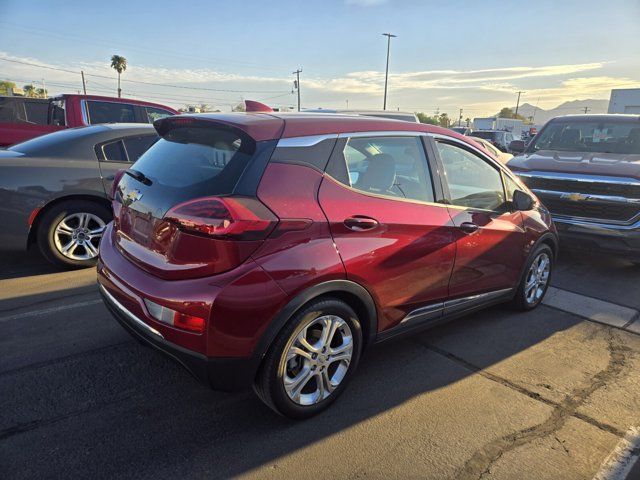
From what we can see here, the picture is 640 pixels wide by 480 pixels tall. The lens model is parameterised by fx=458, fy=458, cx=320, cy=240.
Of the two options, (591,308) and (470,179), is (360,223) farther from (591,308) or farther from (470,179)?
(591,308)

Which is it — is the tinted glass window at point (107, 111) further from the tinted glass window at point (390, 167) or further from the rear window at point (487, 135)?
the rear window at point (487, 135)

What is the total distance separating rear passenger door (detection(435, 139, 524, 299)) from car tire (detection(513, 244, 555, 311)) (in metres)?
0.23

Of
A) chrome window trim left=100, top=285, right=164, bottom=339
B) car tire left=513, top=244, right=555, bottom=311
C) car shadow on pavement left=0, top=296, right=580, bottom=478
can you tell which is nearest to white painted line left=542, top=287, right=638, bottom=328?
car tire left=513, top=244, right=555, bottom=311

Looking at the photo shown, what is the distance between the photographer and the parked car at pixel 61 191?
181 inches

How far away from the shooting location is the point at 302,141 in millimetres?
2562

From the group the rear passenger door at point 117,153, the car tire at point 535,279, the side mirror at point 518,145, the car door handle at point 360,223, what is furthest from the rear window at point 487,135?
the car door handle at point 360,223

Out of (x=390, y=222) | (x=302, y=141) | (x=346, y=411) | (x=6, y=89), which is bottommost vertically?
(x=346, y=411)

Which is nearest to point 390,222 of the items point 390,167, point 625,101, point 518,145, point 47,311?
point 390,167

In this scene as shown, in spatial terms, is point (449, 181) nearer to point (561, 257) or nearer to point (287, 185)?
point (287, 185)

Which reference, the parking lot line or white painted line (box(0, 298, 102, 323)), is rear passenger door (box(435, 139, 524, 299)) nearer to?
the parking lot line

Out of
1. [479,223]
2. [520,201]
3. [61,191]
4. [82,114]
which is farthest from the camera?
[82,114]

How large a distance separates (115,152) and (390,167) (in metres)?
3.67

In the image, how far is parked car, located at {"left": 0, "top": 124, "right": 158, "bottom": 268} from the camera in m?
4.60

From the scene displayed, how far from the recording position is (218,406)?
2.80m
